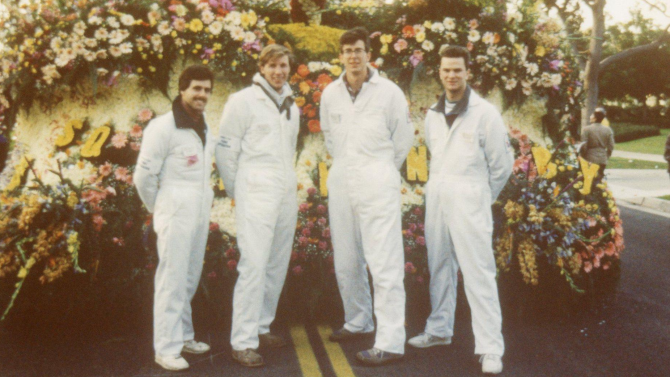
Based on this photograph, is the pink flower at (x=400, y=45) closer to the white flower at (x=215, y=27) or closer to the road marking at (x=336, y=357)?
the white flower at (x=215, y=27)

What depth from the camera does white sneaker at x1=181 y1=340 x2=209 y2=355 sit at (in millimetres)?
5094

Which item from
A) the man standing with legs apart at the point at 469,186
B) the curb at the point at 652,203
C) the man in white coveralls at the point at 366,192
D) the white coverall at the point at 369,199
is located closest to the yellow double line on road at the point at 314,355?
the man in white coveralls at the point at 366,192

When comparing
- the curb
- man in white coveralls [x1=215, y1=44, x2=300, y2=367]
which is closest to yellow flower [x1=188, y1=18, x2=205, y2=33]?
man in white coveralls [x1=215, y1=44, x2=300, y2=367]

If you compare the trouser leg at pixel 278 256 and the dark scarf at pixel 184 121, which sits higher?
the dark scarf at pixel 184 121

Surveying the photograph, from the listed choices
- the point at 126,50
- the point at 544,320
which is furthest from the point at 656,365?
the point at 126,50

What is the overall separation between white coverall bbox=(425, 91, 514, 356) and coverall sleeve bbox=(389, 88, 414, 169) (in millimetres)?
232

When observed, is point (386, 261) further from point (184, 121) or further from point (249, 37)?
point (249, 37)

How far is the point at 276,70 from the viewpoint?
16.5 feet

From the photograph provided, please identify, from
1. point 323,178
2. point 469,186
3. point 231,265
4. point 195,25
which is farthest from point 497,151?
point 195,25

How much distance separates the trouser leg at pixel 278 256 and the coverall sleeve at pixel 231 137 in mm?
468

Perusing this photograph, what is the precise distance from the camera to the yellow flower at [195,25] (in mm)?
6477

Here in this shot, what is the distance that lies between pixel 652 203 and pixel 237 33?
11.1 meters

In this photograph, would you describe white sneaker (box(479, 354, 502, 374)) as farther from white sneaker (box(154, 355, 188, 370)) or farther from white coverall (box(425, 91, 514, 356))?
white sneaker (box(154, 355, 188, 370))

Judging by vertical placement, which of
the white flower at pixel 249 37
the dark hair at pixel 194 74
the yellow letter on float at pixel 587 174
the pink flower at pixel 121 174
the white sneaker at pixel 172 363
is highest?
the white flower at pixel 249 37
